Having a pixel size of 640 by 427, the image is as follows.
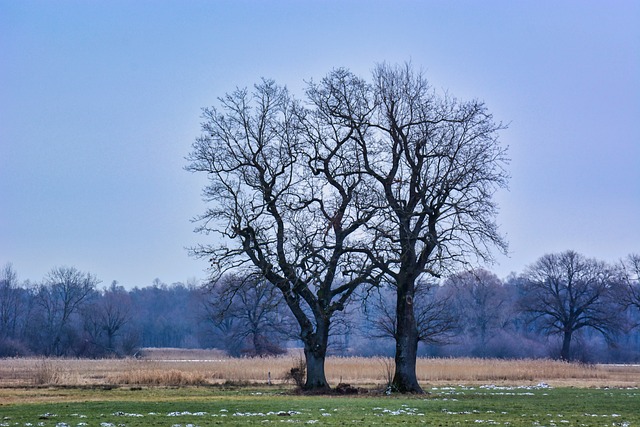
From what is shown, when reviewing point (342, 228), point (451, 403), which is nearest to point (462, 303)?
point (342, 228)

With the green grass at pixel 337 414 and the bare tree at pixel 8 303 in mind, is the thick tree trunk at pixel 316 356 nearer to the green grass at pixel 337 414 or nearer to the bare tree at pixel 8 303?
the green grass at pixel 337 414

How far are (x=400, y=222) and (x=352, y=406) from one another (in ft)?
35.0

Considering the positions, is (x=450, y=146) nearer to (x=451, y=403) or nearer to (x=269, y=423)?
(x=451, y=403)

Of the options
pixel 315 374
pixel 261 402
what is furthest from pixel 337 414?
pixel 315 374

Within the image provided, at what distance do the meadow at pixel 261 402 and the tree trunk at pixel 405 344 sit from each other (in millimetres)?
1022

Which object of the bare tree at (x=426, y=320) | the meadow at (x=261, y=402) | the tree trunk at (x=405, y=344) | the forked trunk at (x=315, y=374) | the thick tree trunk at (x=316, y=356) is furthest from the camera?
the bare tree at (x=426, y=320)

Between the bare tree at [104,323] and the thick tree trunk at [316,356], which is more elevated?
the bare tree at [104,323]

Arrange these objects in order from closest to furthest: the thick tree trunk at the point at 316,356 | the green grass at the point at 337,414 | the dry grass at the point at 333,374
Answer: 1. the green grass at the point at 337,414
2. the thick tree trunk at the point at 316,356
3. the dry grass at the point at 333,374

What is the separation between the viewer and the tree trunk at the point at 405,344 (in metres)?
31.3

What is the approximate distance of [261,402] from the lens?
23719mm

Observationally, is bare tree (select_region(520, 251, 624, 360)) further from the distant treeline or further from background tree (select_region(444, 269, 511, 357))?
background tree (select_region(444, 269, 511, 357))

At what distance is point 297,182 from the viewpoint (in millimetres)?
33438

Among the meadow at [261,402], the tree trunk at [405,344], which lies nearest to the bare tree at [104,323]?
the meadow at [261,402]

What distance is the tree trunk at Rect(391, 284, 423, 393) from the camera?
3128cm
